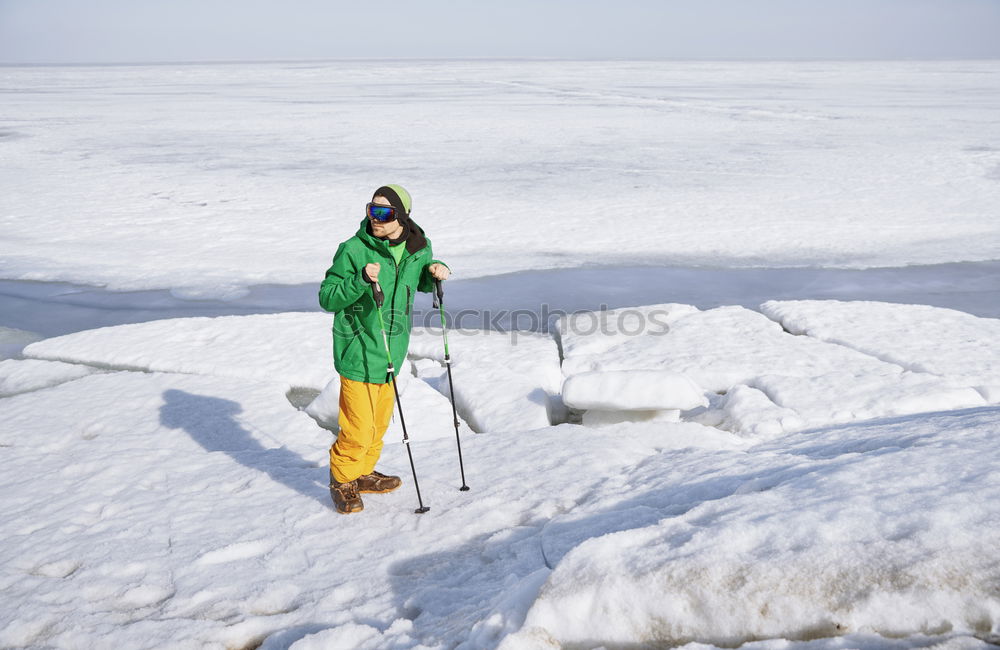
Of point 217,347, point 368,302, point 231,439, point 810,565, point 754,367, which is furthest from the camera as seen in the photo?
point 217,347

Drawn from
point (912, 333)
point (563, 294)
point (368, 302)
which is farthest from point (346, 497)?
point (563, 294)

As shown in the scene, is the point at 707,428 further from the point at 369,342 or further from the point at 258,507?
the point at 258,507

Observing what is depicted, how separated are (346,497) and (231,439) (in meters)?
1.60

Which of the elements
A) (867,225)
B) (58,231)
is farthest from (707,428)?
(58,231)

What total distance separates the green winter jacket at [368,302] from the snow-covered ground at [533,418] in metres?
0.67

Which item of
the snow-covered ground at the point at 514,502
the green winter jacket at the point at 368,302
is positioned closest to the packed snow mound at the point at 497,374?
the snow-covered ground at the point at 514,502

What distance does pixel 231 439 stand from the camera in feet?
15.4

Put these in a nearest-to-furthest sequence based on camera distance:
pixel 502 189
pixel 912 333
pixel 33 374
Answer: pixel 33 374 → pixel 912 333 → pixel 502 189

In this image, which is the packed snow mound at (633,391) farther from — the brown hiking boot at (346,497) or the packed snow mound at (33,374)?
the packed snow mound at (33,374)

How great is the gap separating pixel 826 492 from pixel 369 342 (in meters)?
1.82

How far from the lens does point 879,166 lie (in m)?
15.3

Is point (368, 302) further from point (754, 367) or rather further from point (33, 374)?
point (33, 374)

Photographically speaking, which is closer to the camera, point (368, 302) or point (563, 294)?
point (368, 302)

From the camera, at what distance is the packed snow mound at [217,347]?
232 inches
